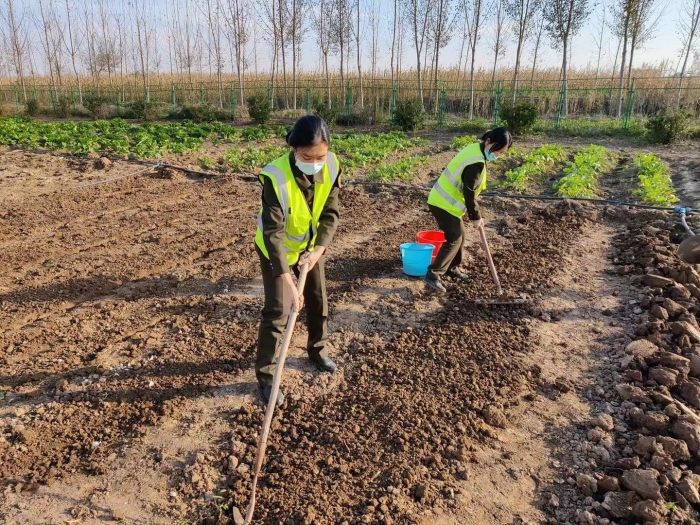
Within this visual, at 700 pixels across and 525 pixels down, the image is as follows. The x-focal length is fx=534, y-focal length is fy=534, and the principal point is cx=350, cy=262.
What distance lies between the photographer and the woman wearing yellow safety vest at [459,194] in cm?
471

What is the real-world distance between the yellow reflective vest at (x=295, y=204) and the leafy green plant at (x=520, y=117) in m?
13.9

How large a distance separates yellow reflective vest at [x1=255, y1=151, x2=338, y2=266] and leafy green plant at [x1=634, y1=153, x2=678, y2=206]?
21.7 ft

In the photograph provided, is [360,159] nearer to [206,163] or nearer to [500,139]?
[206,163]

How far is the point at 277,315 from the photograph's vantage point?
3.30 meters

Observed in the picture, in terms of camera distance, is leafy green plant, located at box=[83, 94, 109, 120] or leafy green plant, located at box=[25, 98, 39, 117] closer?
leafy green plant, located at box=[83, 94, 109, 120]

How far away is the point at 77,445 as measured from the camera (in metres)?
3.13

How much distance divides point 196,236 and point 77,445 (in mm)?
3967

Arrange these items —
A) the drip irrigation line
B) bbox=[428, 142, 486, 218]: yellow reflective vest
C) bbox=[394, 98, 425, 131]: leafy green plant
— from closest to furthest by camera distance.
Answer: bbox=[428, 142, 486, 218]: yellow reflective vest, the drip irrigation line, bbox=[394, 98, 425, 131]: leafy green plant

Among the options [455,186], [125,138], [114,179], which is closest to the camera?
[455,186]

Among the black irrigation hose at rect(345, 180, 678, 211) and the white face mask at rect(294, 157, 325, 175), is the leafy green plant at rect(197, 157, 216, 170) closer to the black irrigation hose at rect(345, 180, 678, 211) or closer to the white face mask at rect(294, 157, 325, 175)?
the black irrigation hose at rect(345, 180, 678, 211)

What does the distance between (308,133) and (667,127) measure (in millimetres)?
14136

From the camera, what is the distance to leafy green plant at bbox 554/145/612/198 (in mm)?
8695

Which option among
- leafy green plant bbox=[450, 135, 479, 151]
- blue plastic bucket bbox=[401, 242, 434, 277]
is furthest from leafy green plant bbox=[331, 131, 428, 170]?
blue plastic bucket bbox=[401, 242, 434, 277]

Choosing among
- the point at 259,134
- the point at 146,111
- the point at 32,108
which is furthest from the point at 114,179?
the point at 32,108
